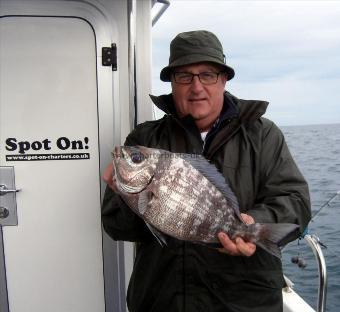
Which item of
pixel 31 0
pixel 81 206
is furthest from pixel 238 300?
pixel 31 0

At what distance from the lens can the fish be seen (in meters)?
2.02

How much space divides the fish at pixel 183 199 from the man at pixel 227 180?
0.17 metres

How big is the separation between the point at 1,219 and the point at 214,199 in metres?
2.11

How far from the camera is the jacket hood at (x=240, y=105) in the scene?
2455 millimetres

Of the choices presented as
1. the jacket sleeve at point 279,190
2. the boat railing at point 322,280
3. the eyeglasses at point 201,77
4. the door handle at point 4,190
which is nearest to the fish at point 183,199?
the jacket sleeve at point 279,190

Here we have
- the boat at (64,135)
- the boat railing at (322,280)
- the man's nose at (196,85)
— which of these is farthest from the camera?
the boat at (64,135)

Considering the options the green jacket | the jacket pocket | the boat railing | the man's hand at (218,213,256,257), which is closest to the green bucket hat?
the green jacket

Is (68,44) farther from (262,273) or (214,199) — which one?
(262,273)

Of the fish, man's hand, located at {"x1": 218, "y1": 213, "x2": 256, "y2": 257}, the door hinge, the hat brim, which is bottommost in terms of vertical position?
man's hand, located at {"x1": 218, "y1": 213, "x2": 256, "y2": 257}

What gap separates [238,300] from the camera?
2.35m

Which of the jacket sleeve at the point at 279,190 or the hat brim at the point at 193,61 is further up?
the hat brim at the point at 193,61

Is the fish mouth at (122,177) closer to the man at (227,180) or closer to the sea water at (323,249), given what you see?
the man at (227,180)

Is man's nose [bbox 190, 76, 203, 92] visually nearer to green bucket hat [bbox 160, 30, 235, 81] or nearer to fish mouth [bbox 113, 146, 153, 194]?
green bucket hat [bbox 160, 30, 235, 81]

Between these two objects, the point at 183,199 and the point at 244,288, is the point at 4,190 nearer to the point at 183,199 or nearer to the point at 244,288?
the point at 183,199
